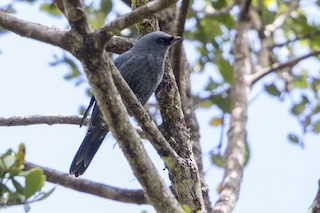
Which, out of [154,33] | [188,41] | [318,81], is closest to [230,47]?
[188,41]

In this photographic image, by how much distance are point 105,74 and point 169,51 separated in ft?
9.42

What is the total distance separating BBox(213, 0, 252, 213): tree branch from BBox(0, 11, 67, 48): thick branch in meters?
2.29

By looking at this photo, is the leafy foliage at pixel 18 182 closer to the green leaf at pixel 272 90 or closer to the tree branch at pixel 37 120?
the tree branch at pixel 37 120

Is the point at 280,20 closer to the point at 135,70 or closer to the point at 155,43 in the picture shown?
the point at 155,43

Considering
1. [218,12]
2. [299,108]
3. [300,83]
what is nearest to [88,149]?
[299,108]

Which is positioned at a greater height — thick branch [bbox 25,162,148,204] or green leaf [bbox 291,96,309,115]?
green leaf [bbox 291,96,309,115]

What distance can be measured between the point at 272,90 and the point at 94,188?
2459 millimetres

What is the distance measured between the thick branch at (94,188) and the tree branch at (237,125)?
2.17 feet

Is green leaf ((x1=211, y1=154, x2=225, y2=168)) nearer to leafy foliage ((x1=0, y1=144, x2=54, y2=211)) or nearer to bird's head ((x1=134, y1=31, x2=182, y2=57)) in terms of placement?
bird's head ((x1=134, y1=31, x2=182, y2=57))

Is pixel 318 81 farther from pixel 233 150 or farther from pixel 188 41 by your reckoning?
pixel 233 150

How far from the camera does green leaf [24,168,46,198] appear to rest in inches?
137

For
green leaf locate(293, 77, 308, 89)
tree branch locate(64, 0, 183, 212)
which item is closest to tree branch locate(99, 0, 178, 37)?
tree branch locate(64, 0, 183, 212)

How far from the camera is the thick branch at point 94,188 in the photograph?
17.9 feet

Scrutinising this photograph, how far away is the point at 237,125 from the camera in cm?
629
